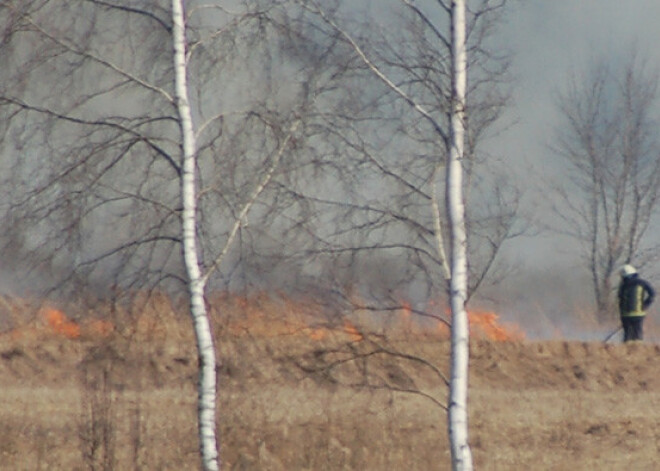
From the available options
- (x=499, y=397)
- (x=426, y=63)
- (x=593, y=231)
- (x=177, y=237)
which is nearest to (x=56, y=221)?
(x=177, y=237)

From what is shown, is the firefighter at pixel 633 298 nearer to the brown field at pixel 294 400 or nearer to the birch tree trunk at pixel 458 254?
the brown field at pixel 294 400

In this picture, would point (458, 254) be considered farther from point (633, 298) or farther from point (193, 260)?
point (633, 298)

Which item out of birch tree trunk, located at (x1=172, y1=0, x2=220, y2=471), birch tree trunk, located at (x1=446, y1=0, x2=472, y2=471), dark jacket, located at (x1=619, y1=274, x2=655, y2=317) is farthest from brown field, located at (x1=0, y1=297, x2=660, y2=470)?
dark jacket, located at (x1=619, y1=274, x2=655, y2=317)

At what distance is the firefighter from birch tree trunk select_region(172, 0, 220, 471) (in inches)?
589

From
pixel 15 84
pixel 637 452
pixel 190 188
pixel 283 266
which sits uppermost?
pixel 15 84

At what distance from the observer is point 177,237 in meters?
12.9

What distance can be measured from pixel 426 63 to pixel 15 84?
3.84 metres

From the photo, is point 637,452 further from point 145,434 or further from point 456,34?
point 456,34

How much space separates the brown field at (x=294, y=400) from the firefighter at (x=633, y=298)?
0.56 meters

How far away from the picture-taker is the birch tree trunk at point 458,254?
11961 mm

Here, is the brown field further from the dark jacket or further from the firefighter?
the dark jacket

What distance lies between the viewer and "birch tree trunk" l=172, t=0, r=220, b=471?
12656 mm

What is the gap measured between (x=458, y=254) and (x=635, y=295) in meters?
14.8

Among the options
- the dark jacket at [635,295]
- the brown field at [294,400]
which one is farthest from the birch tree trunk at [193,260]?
the dark jacket at [635,295]
